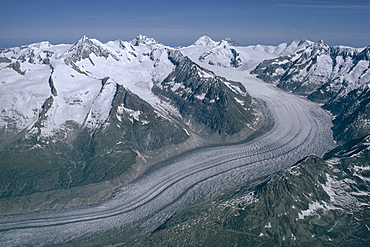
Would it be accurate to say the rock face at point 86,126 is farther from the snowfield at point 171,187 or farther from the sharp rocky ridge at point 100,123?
the snowfield at point 171,187

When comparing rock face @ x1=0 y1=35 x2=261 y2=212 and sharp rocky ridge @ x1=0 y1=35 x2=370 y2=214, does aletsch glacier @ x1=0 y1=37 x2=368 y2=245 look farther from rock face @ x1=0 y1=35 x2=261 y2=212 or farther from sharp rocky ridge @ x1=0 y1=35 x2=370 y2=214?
rock face @ x1=0 y1=35 x2=261 y2=212

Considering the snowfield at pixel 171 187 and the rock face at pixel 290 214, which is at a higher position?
the rock face at pixel 290 214

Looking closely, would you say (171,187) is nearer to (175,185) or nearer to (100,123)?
(175,185)

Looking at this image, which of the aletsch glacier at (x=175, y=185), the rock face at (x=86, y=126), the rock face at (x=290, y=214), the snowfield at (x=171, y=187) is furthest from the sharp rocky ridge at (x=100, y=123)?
the rock face at (x=290, y=214)

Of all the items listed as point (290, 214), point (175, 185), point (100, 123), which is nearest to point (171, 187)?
point (175, 185)

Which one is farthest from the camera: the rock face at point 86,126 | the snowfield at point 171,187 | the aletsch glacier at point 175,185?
the rock face at point 86,126

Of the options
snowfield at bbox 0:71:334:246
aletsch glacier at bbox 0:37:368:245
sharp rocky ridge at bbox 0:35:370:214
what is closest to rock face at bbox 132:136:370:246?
aletsch glacier at bbox 0:37:368:245

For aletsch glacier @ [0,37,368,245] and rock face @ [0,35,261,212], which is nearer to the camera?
aletsch glacier @ [0,37,368,245]
